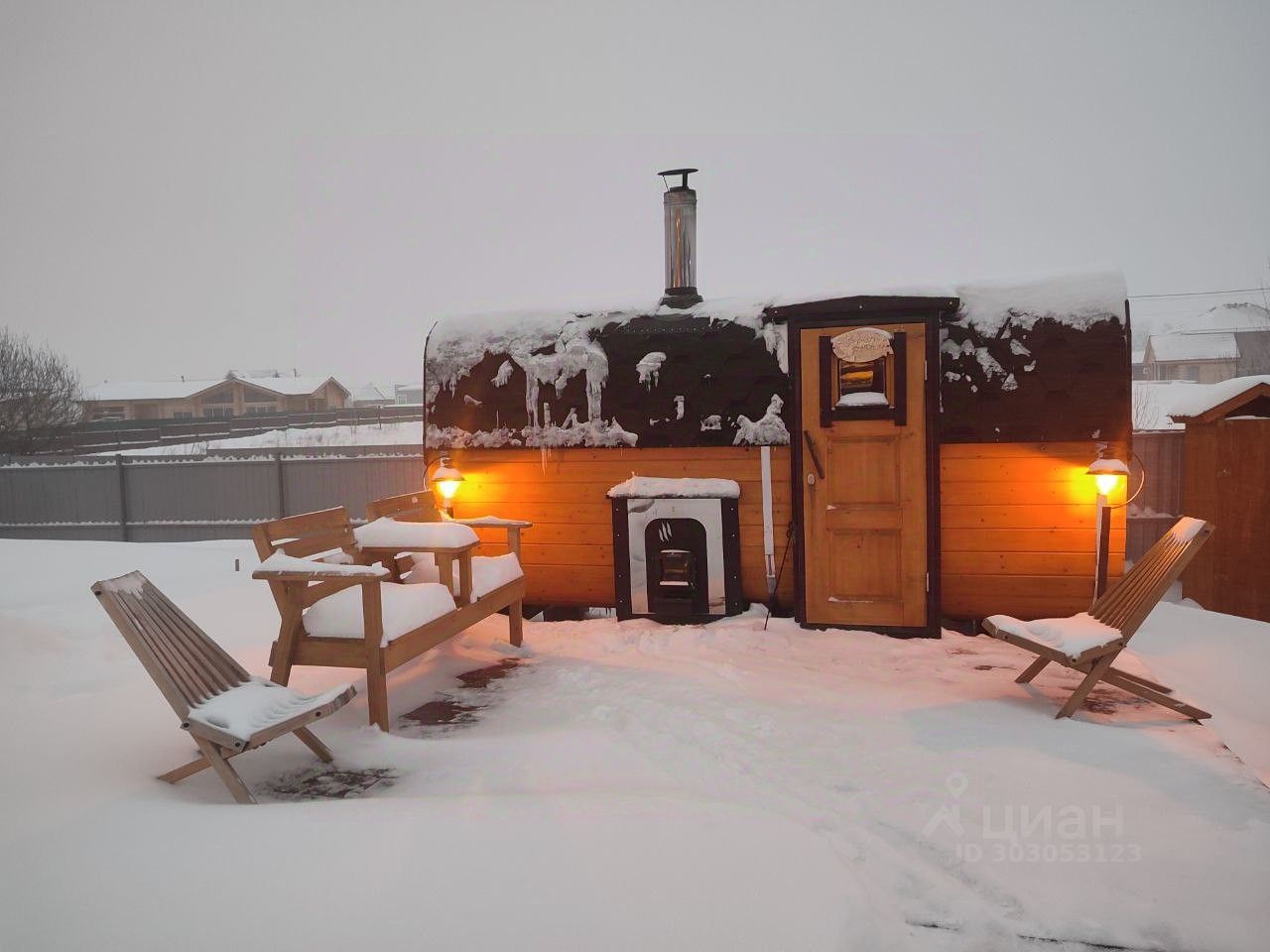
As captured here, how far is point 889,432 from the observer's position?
615 centimetres

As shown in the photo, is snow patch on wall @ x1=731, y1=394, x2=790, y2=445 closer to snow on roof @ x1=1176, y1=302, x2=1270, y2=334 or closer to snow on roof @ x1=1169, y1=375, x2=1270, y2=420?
snow on roof @ x1=1169, y1=375, x2=1270, y2=420

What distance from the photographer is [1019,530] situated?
20.3ft

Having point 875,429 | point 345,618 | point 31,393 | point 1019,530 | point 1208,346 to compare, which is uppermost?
point 1208,346

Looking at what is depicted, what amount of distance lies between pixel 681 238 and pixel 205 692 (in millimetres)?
5421

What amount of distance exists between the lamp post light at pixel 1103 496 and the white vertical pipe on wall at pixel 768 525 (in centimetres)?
239

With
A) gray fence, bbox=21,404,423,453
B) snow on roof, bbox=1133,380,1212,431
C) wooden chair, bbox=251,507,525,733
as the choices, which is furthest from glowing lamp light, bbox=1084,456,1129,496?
gray fence, bbox=21,404,423,453

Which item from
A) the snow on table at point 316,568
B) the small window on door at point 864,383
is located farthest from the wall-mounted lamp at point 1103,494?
the snow on table at point 316,568

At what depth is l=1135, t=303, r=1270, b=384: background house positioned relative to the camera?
121ft

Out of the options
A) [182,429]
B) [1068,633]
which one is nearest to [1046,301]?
[1068,633]

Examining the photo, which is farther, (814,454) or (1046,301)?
(814,454)

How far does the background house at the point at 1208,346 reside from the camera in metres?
36.9

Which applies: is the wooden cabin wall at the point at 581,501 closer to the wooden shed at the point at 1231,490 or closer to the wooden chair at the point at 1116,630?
the wooden chair at the point at 1116,630

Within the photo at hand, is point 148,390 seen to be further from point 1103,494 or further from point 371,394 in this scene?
point 1103,494

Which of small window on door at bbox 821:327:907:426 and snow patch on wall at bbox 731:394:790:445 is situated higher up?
small window on door at bbox 821:327:907:426
